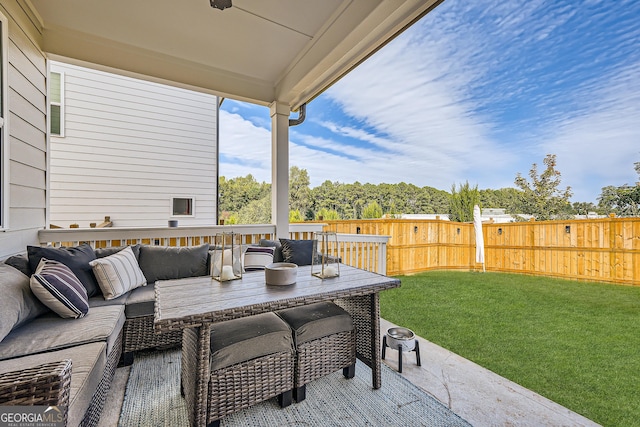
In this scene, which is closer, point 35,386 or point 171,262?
point 35,386

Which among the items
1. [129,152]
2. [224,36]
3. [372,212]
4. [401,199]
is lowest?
[372,212]

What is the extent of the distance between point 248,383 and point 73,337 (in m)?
1.09

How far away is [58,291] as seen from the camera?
178 cm

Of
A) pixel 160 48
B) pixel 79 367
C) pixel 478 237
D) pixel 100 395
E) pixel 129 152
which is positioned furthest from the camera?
pixel 478 237

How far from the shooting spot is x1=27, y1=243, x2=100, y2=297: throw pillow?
2.07 meters

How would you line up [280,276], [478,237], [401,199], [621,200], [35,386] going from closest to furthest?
[35,386] → [280,276] → [621,200] → [478,237] → [401,199]

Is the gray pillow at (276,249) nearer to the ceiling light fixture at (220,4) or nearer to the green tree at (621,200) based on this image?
the ceiling light fixture at (220,4)

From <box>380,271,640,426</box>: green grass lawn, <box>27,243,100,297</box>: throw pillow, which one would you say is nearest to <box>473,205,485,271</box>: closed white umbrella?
<box>380,271,640,426</box>: green grass lawn

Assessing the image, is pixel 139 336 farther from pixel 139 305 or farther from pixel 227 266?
pixel 227 266

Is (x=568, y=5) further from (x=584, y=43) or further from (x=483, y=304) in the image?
(x=483, y=304)

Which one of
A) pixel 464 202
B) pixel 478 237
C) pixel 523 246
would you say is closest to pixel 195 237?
pixel 478 237

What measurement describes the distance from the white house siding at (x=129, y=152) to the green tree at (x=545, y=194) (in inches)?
296
